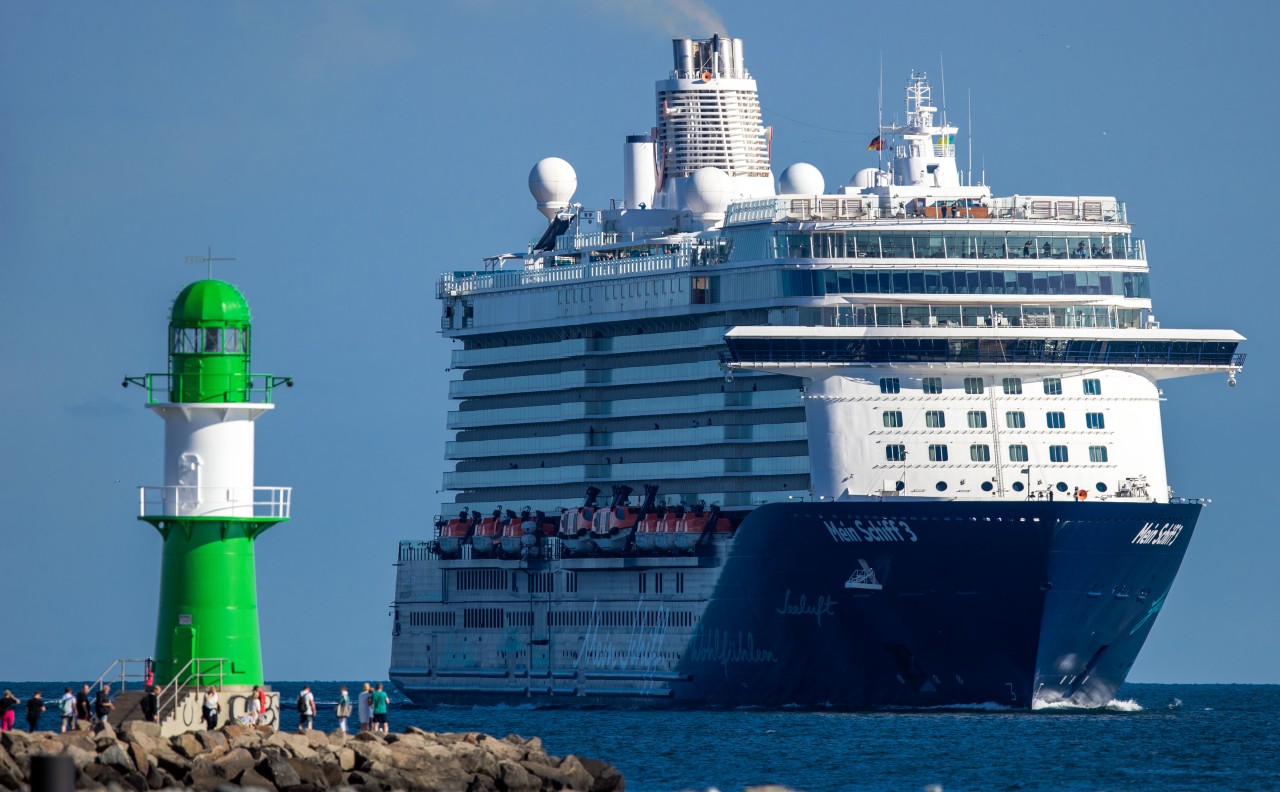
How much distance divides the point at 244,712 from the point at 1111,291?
118 feet

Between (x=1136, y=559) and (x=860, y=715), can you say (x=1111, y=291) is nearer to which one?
(x=1136, y=559)

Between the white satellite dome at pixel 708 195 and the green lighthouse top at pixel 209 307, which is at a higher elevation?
the white satellite dome at pixel 708 195

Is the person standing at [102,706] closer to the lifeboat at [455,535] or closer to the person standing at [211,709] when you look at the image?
the person standing at [211,709]

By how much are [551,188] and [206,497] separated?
167ft

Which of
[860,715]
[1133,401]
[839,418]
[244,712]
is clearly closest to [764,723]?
[860,715]

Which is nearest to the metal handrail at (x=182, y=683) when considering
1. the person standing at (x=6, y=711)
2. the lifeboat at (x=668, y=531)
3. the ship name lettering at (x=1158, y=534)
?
the person standing at (x=6, y=711)

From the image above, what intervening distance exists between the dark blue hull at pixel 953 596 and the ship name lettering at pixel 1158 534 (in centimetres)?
2

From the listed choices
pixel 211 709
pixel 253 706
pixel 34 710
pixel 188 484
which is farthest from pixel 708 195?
pixel 188 484

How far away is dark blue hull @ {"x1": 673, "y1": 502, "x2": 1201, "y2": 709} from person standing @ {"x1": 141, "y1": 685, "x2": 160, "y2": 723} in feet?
98.0

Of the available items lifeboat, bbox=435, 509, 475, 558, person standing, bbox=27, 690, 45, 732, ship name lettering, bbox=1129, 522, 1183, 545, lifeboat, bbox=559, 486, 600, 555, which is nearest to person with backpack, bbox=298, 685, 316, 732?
person standing, bbox=27, 690, 45, 732

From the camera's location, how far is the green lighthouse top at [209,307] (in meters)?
38.1

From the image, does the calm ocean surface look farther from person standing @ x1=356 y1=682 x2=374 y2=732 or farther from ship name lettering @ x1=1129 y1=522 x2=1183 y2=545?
person standing @ x1=356 y1=682 x2=374 y2=732

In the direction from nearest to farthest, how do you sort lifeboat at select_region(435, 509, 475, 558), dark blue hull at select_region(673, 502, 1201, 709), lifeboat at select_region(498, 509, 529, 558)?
dark blue hull at select_region(673, 502, 1201, 709) < lifeboat at select_region(498, 509, 529, 558) < lifeboat at select_region(435, 509, 475, 558)

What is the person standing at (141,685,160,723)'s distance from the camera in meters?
38.4
